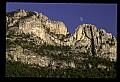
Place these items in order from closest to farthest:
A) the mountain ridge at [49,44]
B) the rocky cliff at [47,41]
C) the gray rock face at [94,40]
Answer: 1. the mountain ridge at [49,44]
2. the rocky cliff at [47,41]
3. the gray rock face at [94,40]

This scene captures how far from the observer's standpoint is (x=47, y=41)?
32219 millimetres

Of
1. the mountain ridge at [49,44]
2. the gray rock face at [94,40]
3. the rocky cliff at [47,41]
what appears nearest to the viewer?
the mountain ridge at [49,44]

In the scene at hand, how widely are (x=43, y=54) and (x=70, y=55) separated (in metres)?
2.77

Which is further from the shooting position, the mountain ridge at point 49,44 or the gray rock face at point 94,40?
the gray rock face at point 94,40

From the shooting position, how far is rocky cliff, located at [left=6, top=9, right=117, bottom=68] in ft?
91.1

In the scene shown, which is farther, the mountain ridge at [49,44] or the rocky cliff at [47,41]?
the rocky cliff at [47,41]

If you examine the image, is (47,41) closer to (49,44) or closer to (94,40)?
(49,44)

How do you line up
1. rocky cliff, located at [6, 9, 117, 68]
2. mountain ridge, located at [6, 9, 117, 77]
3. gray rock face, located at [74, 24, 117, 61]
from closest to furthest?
mountain ridge, located at [6, 9, 117, 77], rocky cliff, located at [6, 9, 117, 68], gray rock face, located at [74, 24, 117, 61]

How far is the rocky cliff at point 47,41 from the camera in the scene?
27.8 metres

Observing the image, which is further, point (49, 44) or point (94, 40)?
point (94, 40)

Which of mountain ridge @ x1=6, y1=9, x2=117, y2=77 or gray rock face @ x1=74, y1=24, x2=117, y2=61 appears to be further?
gray rock face @ x1=74, y1=24, x2=117, y2=61

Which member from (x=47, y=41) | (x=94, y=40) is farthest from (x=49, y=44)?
(x=94, y=40)
